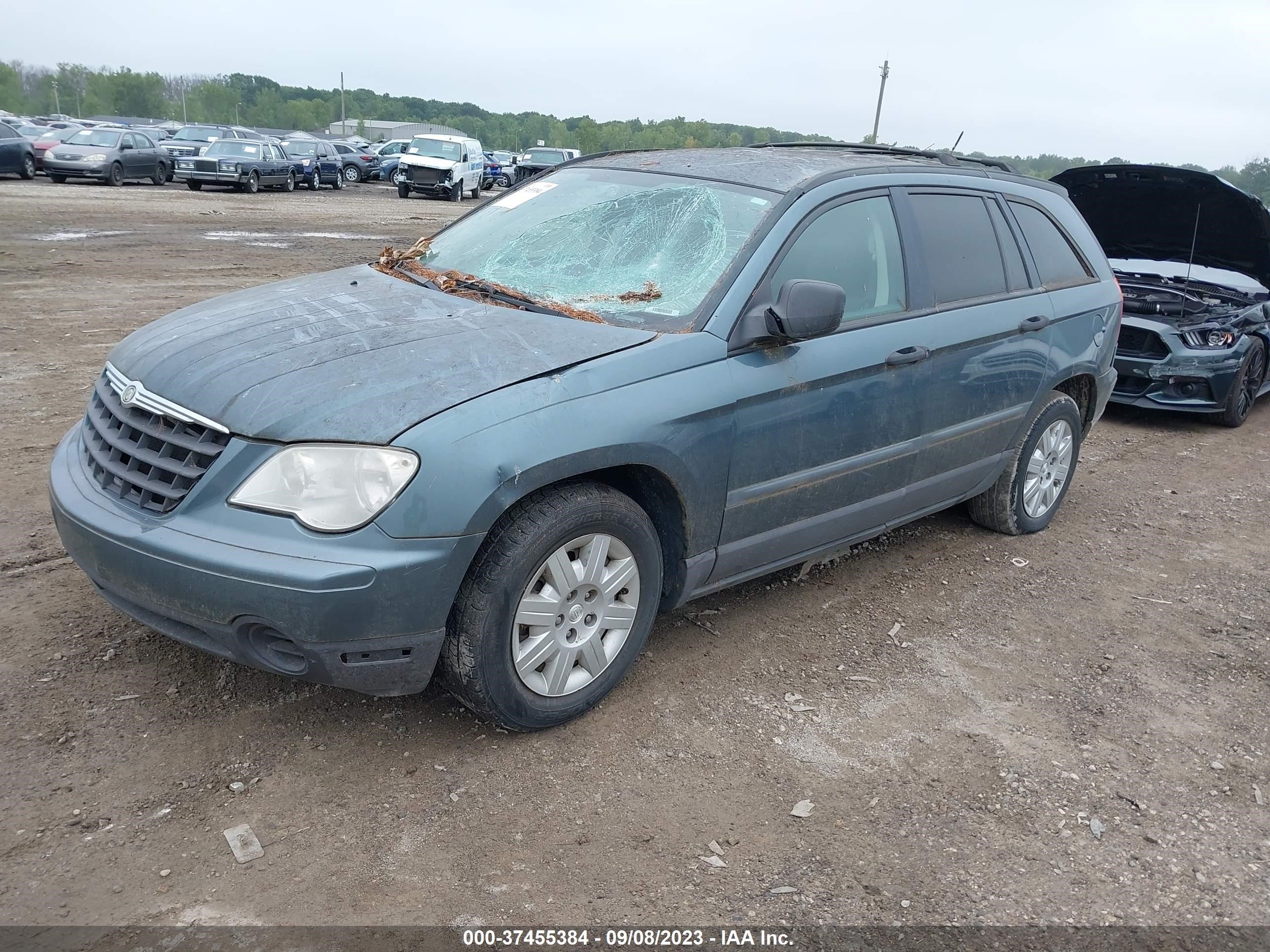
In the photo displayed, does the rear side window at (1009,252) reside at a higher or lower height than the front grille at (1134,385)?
higher

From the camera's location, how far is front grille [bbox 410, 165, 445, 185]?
30.2 metres

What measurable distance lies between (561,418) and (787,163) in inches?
72.0

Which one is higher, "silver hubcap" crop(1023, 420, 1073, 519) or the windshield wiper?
the windshield wiper

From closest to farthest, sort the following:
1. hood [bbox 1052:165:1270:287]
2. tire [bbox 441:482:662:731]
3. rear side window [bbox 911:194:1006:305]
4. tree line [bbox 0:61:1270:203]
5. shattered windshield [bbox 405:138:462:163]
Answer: tire [bbox 441:482:662:731], rear side window [bbox 911:194:1006:305], hood [bbox 1052:165:1270:287], shattered windshield [bbox 405:138:462:163], tree line [bbox 0:61:1270:203]

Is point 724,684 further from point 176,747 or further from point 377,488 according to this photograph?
point 176,747

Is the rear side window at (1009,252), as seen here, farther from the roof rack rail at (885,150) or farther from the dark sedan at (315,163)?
the dark sedan at (315,163)

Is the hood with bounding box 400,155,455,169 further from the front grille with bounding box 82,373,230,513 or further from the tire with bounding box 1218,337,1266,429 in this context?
the front grille with bounding box 82,373,230,513

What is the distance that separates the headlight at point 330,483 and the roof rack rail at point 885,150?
2736mm

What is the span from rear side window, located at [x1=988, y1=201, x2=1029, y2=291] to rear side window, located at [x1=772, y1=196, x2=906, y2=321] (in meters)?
0.86

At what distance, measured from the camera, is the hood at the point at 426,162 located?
99.1 ft

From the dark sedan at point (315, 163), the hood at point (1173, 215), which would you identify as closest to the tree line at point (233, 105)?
the dark sedan at point (315, 163)

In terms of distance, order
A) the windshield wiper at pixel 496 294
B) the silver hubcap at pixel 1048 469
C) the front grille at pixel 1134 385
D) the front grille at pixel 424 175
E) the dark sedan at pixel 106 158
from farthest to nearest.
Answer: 1. the front grille at pixel 424 175
2. the dark sedan at pixel 106 158
3. the front grille at pixel 1134 385
4. the silver hubcap at pixel 1048 469
5. the windshield wiper at pixel 496 294

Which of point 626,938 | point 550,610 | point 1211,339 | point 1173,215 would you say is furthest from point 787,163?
point 1173,215

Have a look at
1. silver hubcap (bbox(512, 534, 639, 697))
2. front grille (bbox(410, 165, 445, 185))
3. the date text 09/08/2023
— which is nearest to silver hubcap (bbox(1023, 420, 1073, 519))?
silver hubcap (bbox(512, 534, 639, 697))
